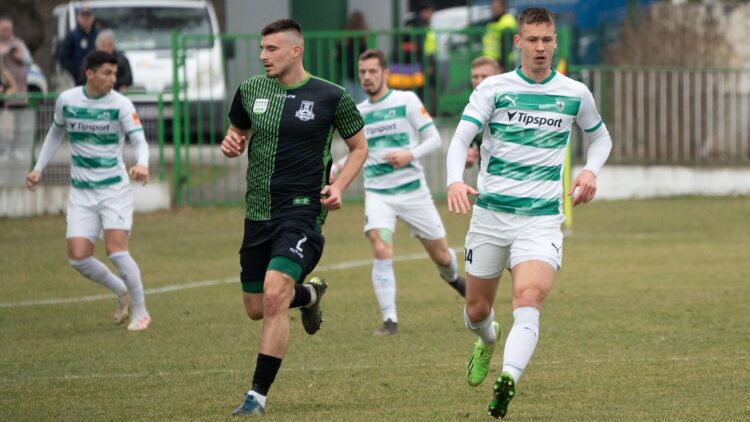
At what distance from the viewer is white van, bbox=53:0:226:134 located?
22.4 m

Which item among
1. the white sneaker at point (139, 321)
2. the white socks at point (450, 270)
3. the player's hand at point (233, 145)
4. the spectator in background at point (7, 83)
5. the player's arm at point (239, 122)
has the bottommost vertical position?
the white sneaker at point (139, 321)

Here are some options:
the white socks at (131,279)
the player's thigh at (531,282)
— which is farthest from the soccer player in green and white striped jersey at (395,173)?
the player's thigh at (531,282)

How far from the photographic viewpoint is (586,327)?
1147 cm

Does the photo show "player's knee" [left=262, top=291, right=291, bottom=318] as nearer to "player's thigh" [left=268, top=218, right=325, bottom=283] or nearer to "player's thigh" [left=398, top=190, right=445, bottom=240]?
"player's thigh" [left=268, top=218, right=325, bottom=283]

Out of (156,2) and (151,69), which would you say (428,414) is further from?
(156,2)

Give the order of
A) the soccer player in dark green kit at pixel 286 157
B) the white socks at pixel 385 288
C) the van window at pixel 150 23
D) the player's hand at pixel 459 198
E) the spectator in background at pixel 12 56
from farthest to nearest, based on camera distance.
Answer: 1. the van window at pixel 150 23
2. the spectator in background at pixel 12 56
3. the white socks at pixel 385 288
4. the soccer player in dark green kit at pixel 286 157
5. the player's hand at pixel 459 198

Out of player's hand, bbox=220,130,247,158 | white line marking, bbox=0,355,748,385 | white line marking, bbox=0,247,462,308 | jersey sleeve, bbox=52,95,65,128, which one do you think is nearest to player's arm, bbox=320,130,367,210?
player's hand, bbox=220,130,247,158

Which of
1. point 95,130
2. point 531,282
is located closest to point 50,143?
point 95,130

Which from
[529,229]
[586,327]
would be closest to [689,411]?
[529,229]

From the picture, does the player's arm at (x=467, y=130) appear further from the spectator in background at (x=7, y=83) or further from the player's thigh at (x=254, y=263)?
the spectator in background at (x=7, y=83)

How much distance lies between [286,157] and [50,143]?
445cm

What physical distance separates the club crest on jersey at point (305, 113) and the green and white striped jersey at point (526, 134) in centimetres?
94

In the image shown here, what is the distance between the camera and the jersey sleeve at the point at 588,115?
27.1 feet

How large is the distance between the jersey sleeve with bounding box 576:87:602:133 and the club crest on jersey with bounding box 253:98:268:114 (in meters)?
1.80
